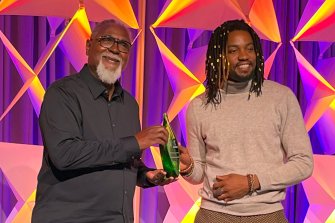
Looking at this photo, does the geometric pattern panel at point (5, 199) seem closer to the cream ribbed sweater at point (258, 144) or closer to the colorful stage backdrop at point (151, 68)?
the colorful stage backdrop at point (151, 68)

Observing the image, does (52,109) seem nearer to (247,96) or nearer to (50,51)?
(247,96)

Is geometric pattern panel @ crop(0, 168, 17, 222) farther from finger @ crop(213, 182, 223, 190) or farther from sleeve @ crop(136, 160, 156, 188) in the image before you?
finger @ crop(213, 182, 223, 190)

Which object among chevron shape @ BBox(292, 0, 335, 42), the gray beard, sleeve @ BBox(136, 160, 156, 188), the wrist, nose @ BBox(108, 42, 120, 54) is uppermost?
chevron shape @ BBox(292, 0, 335, 42)

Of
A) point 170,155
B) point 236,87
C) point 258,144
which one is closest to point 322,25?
point 236,87

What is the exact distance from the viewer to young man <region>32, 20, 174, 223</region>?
1523 millimetres

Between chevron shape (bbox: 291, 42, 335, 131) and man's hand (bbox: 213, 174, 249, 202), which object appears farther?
chevron shape (bbox: 291, 42, 335, 131)

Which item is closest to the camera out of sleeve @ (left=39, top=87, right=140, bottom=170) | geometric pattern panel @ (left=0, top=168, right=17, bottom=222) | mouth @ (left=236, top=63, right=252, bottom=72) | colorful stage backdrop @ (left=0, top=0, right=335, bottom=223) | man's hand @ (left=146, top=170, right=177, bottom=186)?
sleeve @ (left=39, top=87, right=140, bottom=170)

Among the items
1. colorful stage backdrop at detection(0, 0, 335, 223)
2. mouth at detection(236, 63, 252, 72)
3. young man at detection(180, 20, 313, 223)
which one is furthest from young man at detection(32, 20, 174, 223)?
colorful stage backdrop at detection(0, 0, 335, 223)

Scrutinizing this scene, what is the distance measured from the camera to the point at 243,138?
1575 mm

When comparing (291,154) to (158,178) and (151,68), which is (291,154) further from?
(151,68)

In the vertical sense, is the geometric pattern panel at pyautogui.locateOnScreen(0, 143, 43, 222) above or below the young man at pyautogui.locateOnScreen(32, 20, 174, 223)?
below

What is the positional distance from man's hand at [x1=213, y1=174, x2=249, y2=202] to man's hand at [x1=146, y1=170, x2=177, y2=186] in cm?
23

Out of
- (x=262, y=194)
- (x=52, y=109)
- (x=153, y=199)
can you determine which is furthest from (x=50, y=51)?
(x=262, y=194)

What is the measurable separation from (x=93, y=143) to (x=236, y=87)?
0.48 meters
